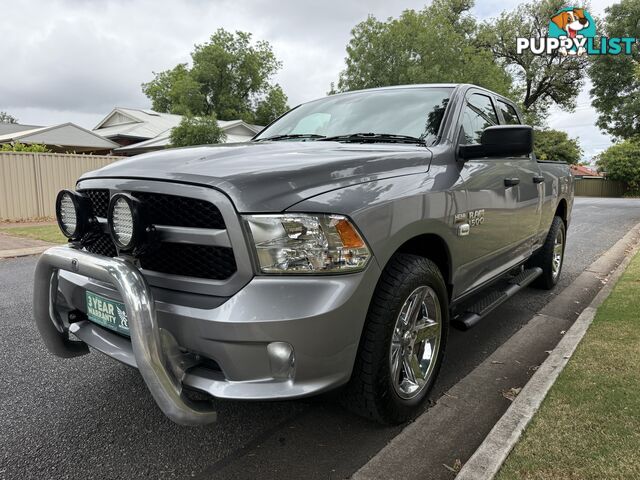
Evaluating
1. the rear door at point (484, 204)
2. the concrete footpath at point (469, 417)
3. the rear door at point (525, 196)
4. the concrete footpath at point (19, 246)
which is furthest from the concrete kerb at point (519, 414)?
the concrete footpath at point (19, 246)

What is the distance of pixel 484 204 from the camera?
309 centimetres

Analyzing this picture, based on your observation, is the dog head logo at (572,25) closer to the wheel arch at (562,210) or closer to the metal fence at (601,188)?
the metal fence at (601,188)

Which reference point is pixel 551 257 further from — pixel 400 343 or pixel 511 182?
pixel 400 343

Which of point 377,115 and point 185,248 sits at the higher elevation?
point 377,115

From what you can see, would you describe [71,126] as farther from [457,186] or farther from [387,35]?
[457,186]

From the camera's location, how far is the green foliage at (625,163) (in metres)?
35.5

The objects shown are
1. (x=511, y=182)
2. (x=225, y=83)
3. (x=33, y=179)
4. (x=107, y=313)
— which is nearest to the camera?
(x=107, y=313)

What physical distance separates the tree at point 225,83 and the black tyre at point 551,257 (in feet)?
136

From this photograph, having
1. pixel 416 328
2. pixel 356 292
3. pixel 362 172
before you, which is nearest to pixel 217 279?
pixel 356 292

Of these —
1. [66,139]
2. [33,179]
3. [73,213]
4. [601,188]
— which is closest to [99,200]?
[73,213]

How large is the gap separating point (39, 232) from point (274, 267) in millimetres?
9982

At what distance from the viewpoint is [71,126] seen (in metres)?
22.4

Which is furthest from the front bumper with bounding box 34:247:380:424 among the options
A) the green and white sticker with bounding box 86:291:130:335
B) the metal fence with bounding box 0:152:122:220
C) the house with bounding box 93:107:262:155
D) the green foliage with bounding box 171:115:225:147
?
the house with bounding box 93:107:262:155

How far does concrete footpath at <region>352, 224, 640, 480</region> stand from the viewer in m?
2.15
